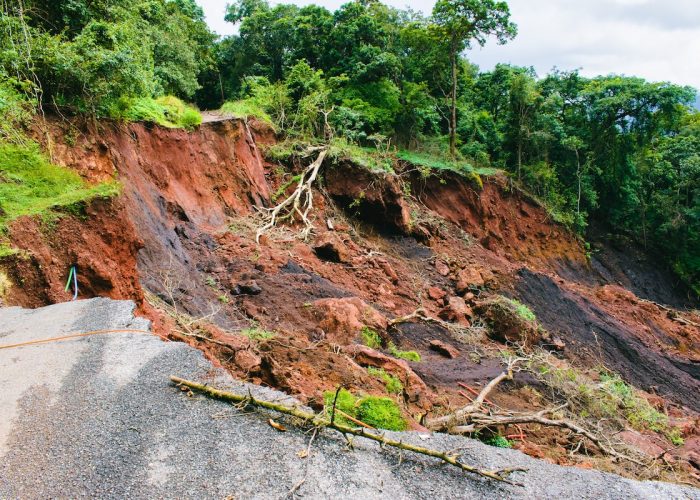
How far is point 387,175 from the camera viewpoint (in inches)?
528

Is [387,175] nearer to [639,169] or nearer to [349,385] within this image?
[349,385]

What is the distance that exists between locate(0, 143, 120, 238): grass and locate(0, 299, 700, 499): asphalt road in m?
1.96

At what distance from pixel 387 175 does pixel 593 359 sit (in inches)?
287

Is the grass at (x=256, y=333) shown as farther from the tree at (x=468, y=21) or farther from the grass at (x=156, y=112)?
the tree at (x=468, y=21)

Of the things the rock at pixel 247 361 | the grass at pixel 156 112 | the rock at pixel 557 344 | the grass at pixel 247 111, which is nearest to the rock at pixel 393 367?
the rock at pixel 247 361

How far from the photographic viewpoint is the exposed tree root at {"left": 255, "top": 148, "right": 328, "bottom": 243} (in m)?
11.5

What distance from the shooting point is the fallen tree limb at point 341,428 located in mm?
3004

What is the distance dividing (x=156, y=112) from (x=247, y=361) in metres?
7.56

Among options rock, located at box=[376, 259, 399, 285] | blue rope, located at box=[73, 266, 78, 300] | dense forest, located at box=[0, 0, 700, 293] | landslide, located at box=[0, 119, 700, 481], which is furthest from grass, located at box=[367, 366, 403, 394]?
dense forest, located at box=[0, 0, 700, 293]

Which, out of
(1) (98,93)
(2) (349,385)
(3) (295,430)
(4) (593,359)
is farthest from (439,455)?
(4) (593,359)

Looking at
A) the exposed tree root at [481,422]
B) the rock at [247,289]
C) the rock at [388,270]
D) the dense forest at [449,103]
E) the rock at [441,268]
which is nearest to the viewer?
the exposed tree root at [481,422]

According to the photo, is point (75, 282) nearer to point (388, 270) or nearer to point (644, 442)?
point (388, 270)

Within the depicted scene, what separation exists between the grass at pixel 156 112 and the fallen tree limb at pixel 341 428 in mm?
7104

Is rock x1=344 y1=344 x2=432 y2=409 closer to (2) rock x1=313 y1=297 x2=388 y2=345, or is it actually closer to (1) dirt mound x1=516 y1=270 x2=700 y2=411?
(2) rock x1=313 y1=297 x2=388 y2=345
